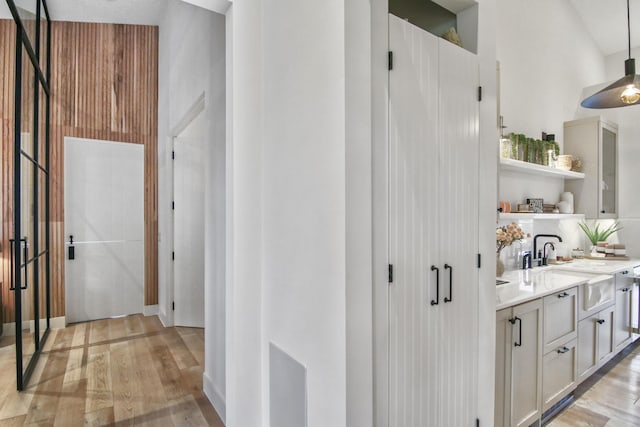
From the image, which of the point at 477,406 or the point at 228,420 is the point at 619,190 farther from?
the point at 228,420

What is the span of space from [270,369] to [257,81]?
1568 mm

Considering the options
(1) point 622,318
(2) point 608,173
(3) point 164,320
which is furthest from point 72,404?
(2) point 608,173

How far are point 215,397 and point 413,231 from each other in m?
1.92

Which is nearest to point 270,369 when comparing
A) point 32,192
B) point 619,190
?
point 32,192

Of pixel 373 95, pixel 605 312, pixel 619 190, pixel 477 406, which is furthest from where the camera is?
pixel 619 190

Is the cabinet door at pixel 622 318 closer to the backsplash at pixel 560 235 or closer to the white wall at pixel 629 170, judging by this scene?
the backsplash at pixel 560 235

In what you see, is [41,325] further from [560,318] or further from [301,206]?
[560,318]

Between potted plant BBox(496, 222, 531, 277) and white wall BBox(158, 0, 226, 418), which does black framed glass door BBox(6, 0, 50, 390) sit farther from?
potted plant BBox(496, 222, 531, 277)

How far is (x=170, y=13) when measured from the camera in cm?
388

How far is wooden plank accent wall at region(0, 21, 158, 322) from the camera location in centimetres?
400

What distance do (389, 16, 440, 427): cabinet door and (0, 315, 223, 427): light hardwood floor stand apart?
4.88 feet

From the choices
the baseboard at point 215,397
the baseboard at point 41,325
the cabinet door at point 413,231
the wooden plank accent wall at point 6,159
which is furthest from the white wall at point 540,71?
the baseboard at point 41,325

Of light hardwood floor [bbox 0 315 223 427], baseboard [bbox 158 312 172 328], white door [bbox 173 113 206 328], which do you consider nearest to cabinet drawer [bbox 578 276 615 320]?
light hardwood floor [bbox 0 315 223 427]

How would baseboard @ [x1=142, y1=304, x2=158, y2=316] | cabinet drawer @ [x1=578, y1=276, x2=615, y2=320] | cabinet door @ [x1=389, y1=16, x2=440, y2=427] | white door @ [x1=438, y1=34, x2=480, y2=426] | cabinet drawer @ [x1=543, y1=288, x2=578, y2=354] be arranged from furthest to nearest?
1. baseboard @ [x1=142, y1=304, x2=158, y2=316]
2. cabinet drawer @ [x1=578, y1=276, x2=615, y2=320]
3. cabinet drawer @ [x1=543, y1=288, x2=578, y2=354]
4. white door @ [x1=438, y1=34, x2=480, y2=426]
5. cabinet door @ [x1=389, y1=16, x2=440, y2=427]
